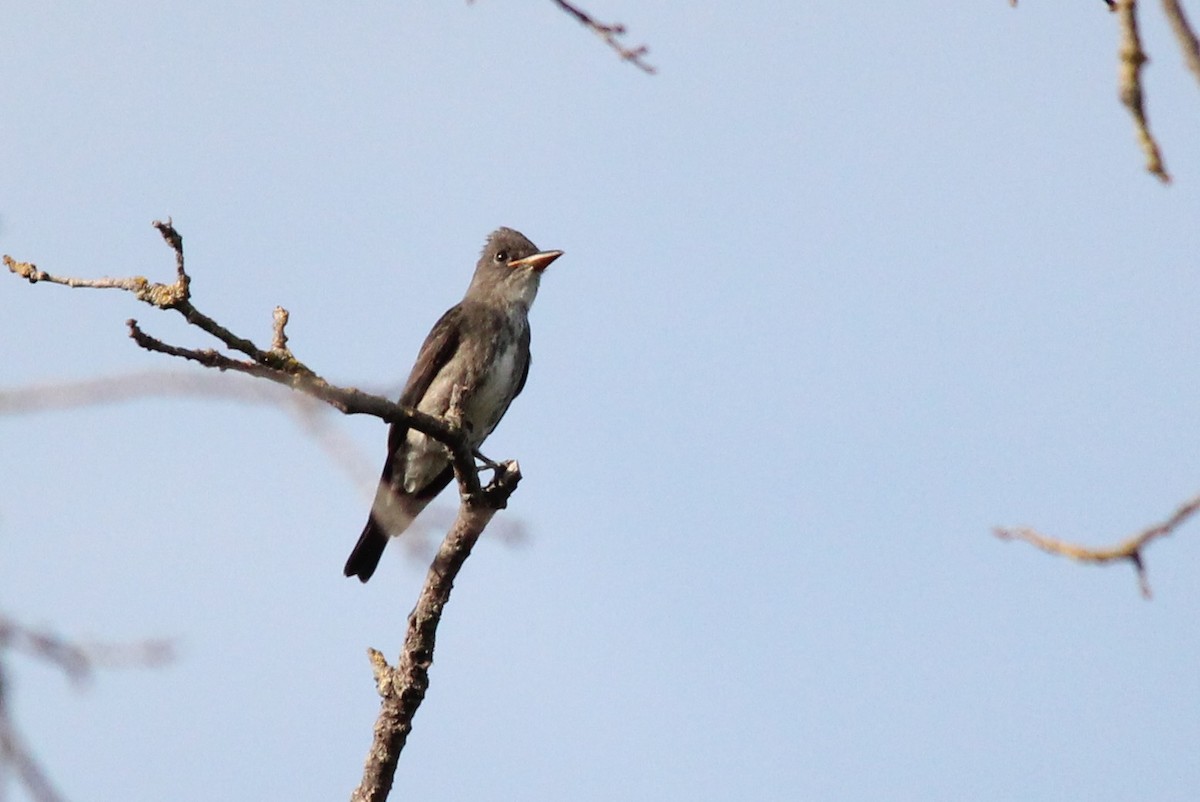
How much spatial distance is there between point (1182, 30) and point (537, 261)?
7945mm

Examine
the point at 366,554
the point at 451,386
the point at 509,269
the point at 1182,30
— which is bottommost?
the point at 366,554

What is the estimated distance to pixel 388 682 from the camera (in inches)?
232

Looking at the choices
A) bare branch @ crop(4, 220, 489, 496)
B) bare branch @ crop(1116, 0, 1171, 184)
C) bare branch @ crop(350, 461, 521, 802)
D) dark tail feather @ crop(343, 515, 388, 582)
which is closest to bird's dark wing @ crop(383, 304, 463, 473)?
dark tail feather @ crop(343, 515, 388, 582)

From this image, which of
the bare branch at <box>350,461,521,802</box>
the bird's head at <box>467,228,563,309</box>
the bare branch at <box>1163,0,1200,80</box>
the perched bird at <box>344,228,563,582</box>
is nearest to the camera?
the bare branch at <box>1163,0,1200,80</box>

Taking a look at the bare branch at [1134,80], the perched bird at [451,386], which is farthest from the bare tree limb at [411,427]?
the bare branch at [1134,80]

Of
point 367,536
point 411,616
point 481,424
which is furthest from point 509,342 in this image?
point 411,616

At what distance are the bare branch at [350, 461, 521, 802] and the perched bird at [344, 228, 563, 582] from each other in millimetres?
2304

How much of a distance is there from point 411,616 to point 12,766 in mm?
4153

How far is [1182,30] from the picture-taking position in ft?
6.40

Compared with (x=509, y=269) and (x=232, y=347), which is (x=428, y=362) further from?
(x=232, y=347)

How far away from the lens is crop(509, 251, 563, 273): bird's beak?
9.79m

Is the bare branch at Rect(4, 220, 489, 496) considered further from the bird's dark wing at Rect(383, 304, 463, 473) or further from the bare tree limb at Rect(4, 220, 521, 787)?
the bird's dark wing at Rect(383, 304, 463, 473)

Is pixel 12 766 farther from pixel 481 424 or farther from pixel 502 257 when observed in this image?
pixel 502 257

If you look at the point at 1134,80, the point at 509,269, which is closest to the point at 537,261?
the point at 509,269
